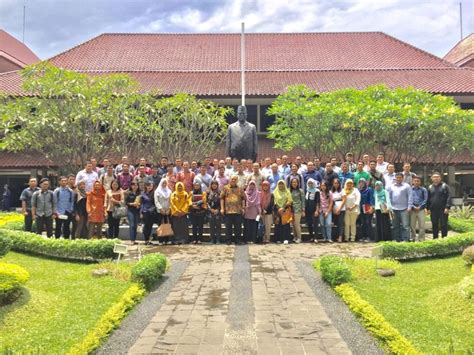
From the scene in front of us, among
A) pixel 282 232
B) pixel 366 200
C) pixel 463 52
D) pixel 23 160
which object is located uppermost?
pixel 463 52

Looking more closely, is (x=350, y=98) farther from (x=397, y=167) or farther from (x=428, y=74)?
(x=428, y=74)

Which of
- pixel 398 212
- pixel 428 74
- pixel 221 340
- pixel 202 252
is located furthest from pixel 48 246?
pixel 428 74

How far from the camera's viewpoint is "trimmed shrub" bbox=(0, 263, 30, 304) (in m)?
5.49

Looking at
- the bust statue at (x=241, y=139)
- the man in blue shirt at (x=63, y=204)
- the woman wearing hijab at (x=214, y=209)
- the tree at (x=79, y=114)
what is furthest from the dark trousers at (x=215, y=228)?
the tree at (x=79, y=114)

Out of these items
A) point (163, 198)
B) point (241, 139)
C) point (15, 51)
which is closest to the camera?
point (163, 198)

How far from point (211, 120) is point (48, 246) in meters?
10.9

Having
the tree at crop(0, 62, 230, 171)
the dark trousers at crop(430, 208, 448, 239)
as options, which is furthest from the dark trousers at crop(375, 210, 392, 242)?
the tree at crop(0, 62, 230, 171)

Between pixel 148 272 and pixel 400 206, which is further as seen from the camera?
pixel 400 206

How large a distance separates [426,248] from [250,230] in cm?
361

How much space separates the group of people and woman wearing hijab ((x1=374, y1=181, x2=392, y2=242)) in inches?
0.8

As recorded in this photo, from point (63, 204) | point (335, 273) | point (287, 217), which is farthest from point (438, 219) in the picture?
point (63, 204)

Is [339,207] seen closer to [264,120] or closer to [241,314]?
[241,314]

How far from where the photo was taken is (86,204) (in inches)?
400

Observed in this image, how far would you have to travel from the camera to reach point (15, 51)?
35.0 metres
